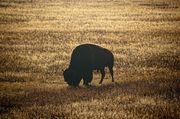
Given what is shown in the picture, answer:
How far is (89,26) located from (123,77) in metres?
20.8

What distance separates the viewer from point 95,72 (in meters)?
18.9

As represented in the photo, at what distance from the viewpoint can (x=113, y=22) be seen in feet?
136

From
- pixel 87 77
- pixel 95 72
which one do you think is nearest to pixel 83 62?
pixel 87 77

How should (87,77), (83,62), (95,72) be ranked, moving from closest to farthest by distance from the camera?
1. (83,62)
2. (87,77)
3. (95,72)

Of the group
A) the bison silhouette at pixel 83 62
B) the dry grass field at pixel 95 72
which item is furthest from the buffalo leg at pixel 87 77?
the dry grass field at pixel 95 72

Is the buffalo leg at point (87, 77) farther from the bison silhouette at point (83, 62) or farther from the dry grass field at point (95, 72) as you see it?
the dry grass field at point (95, 72)

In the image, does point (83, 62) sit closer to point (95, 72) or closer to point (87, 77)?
point (87, 77)

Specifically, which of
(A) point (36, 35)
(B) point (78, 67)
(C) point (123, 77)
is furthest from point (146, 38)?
(B) point (78, 67)

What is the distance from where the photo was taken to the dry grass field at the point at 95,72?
12.5 meters

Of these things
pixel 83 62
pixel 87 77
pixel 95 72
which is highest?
pixel 83 62

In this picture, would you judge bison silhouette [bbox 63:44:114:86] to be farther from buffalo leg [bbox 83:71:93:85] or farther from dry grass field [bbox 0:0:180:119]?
dry grass field [bbox 0:0:180:119]

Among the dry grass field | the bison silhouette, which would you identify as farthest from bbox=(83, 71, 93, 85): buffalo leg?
the dry grass field

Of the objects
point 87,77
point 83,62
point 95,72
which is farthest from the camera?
point 95,72

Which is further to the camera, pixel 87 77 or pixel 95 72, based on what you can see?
pixel 95 72
